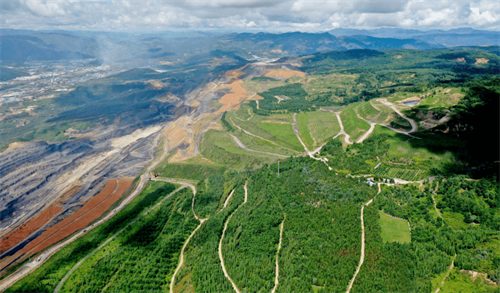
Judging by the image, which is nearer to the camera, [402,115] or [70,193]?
[70,193]

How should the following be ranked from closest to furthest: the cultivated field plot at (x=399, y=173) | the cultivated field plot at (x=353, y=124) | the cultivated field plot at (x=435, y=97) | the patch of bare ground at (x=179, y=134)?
the cultivated field plot at (x=399, y=173), the cultivated field plot at (x=435, y=97), the cultivated field plot at (x=353, y=124), the patch of bare ground at (x=179, y=134)

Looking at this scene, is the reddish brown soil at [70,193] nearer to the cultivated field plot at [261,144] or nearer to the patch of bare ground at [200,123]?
the patch of bare ground at [200,123]

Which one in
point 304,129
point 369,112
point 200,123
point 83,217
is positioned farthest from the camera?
point 200,123

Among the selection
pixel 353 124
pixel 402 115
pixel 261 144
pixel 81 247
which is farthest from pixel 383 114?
pixel 81 247

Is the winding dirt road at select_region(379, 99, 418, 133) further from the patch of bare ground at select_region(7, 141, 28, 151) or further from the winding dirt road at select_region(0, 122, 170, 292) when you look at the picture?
the patch of bare ground at select_region(7, 141, 28, 151)

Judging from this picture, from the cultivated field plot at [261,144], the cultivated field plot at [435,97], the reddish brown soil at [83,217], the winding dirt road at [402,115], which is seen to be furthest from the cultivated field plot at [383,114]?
the reddish brown soil at [83,217]

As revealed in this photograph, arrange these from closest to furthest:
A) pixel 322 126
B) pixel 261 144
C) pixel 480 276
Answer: pixel 480 276 → pixel 261 144 → pixel 322 126

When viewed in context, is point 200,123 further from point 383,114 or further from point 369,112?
point 383,114
